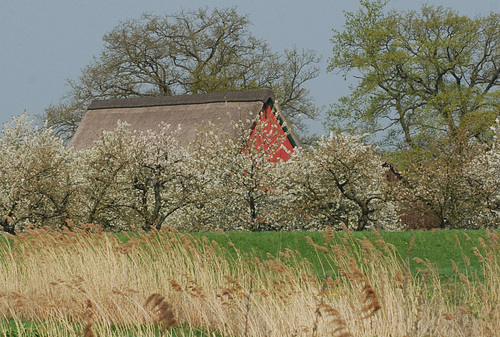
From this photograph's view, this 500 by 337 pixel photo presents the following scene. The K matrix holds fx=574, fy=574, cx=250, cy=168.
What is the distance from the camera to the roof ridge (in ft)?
77.9

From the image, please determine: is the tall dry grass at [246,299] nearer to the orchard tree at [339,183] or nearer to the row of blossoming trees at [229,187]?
the row of blossoming trees at [229,187]

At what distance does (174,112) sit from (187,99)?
0.84 m

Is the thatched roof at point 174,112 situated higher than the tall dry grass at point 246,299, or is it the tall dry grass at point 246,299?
the thatched roof at point 174,112

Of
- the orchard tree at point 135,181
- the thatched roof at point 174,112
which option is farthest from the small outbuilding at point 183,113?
the orchard tree at point 135,181

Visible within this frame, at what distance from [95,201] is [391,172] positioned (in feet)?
61.1

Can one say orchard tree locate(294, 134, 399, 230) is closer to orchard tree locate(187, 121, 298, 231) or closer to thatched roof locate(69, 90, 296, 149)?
orchard tree locate(187, 121, 298, 231)

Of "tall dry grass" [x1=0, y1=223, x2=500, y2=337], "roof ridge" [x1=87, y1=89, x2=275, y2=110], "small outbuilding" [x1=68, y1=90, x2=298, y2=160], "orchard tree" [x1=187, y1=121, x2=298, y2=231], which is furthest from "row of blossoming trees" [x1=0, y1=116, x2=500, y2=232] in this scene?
"roof ridge" [x1=87, y1=89, x2=275, y2=110]

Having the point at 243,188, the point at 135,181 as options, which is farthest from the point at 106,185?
the point at 243,188

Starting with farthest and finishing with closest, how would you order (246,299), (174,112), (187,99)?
(187,99) < (174,112) < (246,299)

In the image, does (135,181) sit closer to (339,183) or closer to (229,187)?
(229,187)

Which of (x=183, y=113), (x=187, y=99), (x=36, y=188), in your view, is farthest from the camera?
(x=187, y=99)

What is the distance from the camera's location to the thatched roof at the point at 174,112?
23.4 metres

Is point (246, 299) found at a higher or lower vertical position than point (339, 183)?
lower

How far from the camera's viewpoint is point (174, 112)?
83.2 feet
